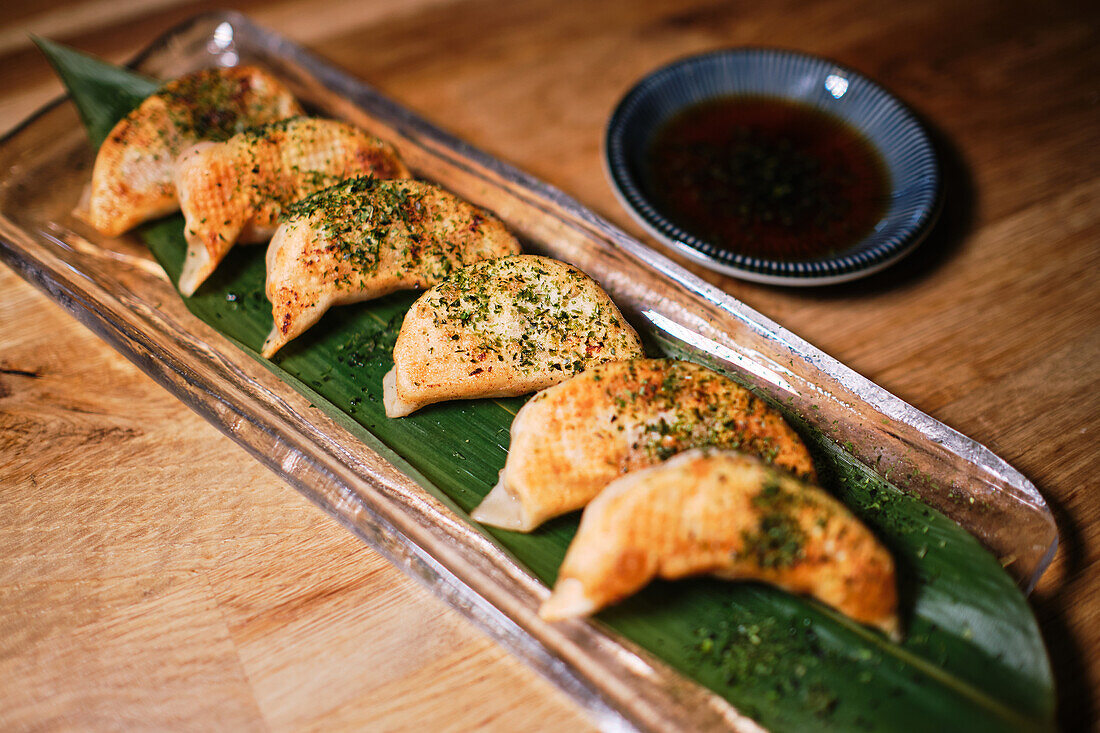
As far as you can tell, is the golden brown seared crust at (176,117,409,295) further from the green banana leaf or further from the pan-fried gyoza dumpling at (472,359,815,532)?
the pan-fried gyoza dumpling at (472,359,815,532)

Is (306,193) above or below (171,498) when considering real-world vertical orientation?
above

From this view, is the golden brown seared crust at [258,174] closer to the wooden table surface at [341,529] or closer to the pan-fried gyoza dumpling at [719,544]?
the wooden table surface at [341,529]

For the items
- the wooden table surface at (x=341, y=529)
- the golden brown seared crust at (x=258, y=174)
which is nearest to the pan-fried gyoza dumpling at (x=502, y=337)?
the wooden table surface at (x=341, y=529)

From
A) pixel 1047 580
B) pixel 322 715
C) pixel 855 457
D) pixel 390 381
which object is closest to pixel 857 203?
pixel 855 457

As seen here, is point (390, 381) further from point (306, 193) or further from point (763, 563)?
point (763, 563)

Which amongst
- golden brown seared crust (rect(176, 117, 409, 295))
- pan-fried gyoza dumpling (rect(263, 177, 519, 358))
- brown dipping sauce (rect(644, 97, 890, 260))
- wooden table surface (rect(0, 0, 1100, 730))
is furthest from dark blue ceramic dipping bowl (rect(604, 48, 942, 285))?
golden brown seared crust (rect(176, 117, 409, 295))

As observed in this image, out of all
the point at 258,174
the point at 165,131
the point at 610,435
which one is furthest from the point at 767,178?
the point at 165,131
